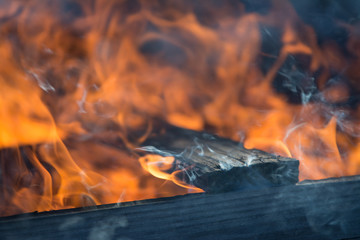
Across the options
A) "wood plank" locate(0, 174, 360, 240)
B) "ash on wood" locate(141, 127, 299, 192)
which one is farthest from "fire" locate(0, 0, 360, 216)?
"wood plank" locate(0, 174, 360, 240)

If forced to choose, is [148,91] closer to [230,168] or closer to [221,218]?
[230,168]

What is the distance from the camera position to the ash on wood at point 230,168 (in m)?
1.27

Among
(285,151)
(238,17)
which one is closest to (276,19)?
(238,17)

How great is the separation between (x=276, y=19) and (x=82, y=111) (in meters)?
1.06

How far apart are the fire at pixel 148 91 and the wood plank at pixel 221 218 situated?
243 millimetres

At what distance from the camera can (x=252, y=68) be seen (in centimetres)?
183

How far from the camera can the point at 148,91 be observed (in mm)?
1727

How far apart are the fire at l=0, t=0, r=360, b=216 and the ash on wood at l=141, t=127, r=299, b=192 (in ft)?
0.28

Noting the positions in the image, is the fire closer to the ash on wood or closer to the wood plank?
the ash on wood

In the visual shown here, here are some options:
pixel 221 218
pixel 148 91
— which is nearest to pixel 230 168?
pixel 221 218

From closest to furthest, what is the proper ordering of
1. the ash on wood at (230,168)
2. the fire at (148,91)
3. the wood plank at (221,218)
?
the wood plank at (221,218) < the ash on wood at (230,168) < the fire at (148,91)

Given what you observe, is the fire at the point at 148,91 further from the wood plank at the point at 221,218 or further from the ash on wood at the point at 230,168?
the wood plank at the point at 221,218

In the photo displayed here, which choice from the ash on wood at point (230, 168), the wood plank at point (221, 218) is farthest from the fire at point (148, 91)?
the wood plank at point (221, 218)

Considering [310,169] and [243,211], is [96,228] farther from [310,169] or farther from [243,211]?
[310,169]
